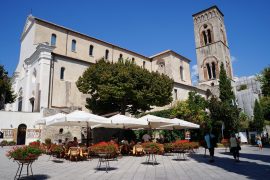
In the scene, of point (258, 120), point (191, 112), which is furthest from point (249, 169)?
point (258, 120)

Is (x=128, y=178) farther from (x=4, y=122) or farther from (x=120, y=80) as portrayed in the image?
(x=4, y=122)

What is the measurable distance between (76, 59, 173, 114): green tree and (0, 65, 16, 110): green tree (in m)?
13.3

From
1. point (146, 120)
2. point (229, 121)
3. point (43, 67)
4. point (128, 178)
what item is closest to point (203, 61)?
point (229, 121)

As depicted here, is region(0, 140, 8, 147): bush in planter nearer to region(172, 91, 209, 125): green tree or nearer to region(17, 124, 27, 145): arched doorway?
region(17, 124, 27, 145): arched doorway

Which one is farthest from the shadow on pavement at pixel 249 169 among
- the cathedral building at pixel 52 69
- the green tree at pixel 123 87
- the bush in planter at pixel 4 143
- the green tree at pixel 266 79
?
the bush in planter at pixel 4 143

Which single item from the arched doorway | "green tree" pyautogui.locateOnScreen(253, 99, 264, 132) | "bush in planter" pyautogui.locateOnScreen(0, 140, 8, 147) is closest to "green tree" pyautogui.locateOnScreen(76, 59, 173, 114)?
the arched doorway

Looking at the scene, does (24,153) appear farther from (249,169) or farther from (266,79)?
(266,79)

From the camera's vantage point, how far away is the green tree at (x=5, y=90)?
3275 centimetres

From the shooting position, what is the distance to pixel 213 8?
56.2 metres

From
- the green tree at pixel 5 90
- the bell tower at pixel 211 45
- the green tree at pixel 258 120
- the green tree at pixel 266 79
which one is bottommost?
the green tree at pixel 258 120

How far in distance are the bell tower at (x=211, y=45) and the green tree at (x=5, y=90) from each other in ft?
135

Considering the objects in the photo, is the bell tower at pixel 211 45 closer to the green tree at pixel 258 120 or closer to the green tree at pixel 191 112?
the green tree at pixel 258 120

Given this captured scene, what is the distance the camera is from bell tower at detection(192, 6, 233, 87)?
54031 mm

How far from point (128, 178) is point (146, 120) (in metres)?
A: 8.30
